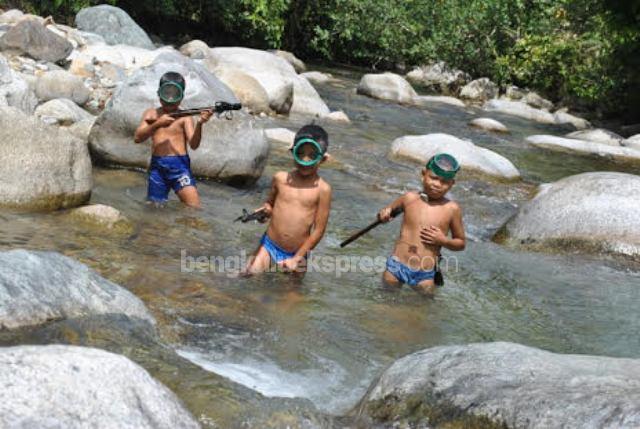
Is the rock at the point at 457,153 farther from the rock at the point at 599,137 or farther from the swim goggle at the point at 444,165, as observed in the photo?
the rock at the point at 599,137

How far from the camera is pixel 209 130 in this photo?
883cm

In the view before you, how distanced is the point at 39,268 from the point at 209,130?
5082 millimetres

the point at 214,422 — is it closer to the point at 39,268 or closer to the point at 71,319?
the point at 71,319

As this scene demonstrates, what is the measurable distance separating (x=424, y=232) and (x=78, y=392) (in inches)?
143

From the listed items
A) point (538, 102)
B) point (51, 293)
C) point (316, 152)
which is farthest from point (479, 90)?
point (51, 293)

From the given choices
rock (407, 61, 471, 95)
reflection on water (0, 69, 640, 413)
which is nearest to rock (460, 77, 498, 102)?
rock (407, 61, 471, 95)

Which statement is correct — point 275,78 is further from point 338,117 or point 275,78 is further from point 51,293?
point 51,293

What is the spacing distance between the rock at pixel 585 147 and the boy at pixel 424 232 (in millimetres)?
9957

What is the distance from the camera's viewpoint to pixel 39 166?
6539mm

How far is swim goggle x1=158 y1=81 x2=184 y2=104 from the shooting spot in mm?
7152

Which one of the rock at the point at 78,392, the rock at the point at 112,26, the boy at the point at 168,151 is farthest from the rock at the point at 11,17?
the rock at the point at 78,392

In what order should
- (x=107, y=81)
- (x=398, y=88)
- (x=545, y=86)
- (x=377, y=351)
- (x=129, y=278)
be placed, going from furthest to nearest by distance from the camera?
(x=545, y=86), (x=398, y=88), (x=107, y=81), (x=129, y=278), (x=377, y=351)

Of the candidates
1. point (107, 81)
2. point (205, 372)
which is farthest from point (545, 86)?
point (205, 372)

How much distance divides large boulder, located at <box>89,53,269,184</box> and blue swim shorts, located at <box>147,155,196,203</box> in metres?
1.22
